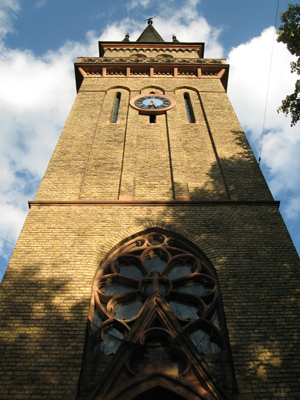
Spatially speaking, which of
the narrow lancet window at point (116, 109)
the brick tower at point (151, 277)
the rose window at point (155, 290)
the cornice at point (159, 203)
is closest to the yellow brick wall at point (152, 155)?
the brick tower at point (151, 277)

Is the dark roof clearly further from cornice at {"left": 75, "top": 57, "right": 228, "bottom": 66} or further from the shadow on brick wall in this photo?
the shadow on brick wall

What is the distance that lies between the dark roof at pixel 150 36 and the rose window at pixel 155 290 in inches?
808

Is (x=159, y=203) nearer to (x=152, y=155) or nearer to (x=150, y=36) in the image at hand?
(x=152, y=155)

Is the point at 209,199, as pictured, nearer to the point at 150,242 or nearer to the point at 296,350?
the point at 150,242

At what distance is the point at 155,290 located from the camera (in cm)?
707

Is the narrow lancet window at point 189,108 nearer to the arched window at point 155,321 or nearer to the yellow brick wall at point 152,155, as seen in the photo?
the yellow brick wall at point 152,155

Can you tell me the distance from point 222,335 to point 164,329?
100 cm

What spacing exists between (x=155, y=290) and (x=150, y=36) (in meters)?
23.7

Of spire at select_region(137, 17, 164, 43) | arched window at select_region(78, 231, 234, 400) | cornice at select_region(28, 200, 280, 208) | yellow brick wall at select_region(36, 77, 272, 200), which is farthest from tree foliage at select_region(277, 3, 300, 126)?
spire at select_region(137, 17, 164, 43)

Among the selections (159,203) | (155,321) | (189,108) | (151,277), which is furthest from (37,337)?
(189,108)

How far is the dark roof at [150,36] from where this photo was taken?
1037 inches

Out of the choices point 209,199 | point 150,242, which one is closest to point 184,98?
point 209,199

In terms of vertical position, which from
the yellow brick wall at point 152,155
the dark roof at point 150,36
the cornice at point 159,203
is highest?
the dark roof at point 150,36

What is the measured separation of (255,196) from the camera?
9547 mm
